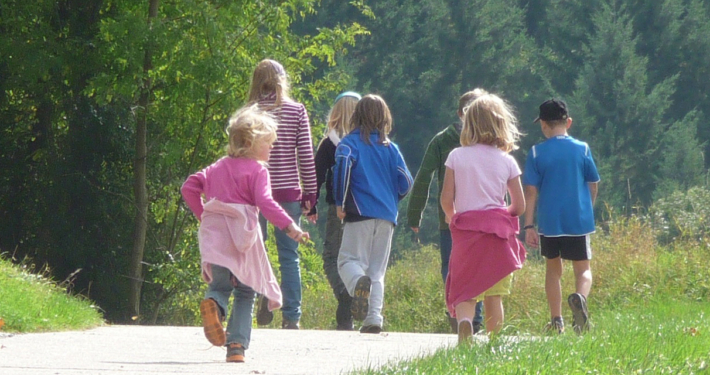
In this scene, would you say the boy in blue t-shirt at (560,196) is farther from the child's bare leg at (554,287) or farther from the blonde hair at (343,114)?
the blonde hair at (343,114)

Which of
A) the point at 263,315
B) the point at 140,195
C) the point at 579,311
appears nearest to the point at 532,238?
the point at 579,311

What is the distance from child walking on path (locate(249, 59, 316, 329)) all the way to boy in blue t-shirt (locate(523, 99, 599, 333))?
176 centimetres

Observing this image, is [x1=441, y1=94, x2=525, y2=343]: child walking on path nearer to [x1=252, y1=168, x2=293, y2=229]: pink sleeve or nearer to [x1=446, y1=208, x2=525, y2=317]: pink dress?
[x1=446, y1=208, x2=525, y2=317]: pink dress

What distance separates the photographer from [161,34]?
14008 millimetres

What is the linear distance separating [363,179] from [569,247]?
171 cm

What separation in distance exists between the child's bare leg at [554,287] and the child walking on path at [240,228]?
2355mm

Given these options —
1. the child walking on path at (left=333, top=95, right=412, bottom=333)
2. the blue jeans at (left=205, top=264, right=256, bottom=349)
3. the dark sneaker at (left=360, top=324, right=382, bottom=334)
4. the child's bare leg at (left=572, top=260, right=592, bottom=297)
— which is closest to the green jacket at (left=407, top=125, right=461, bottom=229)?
the child walking on path at (left=333, top=95, right=412, bottom=333)

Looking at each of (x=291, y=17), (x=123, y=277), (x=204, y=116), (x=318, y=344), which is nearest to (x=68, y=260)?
(x=123, y=277)

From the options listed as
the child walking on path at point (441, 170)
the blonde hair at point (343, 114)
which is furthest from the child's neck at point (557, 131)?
the blonde hair at point (343, 114)

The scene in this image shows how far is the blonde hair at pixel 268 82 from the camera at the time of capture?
870 centimetres

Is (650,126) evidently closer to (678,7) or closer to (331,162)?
(678,7)

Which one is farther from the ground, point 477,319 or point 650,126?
point 650,126

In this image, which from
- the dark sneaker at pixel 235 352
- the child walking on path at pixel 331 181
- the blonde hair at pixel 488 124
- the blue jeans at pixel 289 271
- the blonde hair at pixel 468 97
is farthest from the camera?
the child walking on path at pixel 331 181

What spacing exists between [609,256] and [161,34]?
5.59 m
